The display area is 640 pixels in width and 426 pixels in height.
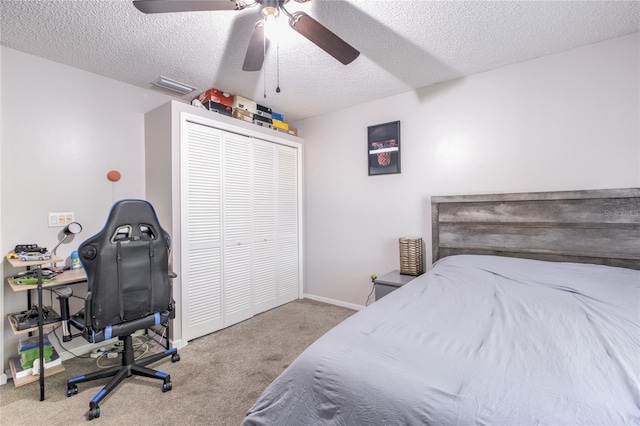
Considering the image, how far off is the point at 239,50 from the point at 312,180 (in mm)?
1936

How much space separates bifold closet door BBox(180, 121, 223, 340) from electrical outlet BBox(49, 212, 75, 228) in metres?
0.92

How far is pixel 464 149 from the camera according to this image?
8.96ft

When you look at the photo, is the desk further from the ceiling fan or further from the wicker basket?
the wicker basket

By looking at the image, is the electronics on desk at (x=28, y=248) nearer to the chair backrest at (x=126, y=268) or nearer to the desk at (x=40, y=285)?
the desk at (x=40, y=285)

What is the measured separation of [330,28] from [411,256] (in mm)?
2094

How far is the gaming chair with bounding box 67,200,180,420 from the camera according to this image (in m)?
1.70

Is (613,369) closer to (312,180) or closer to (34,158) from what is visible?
(312,180)

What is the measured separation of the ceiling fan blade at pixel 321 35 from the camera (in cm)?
148

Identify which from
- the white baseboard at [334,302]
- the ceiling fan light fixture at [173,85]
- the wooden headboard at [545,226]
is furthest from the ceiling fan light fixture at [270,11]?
the white baseboard at [334,302]

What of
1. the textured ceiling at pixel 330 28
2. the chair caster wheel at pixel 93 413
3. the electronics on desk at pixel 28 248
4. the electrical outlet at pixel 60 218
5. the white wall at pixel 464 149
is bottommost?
the chair caster wheel at pixel 93 413

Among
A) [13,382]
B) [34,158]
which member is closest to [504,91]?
[34,158]

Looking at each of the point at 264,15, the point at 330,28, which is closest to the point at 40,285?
the point at 264,15

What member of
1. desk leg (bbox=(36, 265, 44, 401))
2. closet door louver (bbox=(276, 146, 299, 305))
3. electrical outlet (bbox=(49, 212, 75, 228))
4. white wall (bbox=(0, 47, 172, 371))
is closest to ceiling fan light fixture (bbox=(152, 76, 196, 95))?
white wall (bbox=(0, 47, 172, 371))

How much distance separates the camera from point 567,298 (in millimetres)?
1581
